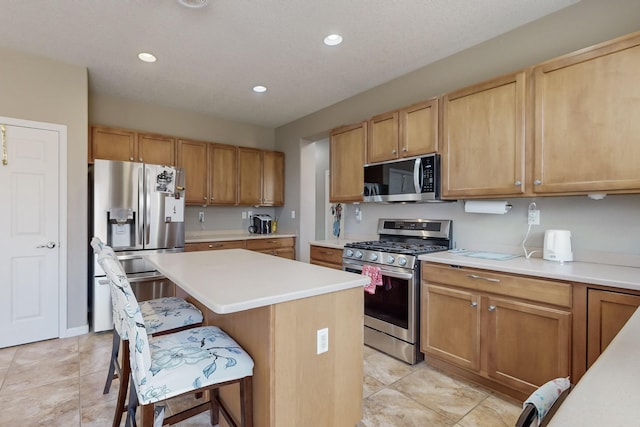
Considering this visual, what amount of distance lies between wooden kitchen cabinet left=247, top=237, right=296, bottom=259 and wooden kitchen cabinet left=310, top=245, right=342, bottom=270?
1.00 m

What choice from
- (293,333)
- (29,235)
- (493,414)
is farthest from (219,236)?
(493,414)

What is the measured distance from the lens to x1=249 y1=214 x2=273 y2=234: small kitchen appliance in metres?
5.01

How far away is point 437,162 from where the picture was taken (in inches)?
108

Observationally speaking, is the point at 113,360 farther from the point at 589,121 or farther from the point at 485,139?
the point at 589,121

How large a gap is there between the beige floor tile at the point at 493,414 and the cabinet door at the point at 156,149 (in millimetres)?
3989

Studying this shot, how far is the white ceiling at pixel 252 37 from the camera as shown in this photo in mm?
2250

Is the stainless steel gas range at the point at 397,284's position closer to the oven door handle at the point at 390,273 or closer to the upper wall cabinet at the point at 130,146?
the oven door handle at the point at 390,273

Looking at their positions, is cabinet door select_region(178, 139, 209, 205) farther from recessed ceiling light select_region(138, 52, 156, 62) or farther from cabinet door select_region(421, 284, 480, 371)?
cabinet door select_region(421, 284, 480, 371)

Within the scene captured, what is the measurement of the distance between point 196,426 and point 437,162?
2531mm

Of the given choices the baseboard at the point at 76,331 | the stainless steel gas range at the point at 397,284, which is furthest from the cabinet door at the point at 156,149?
the stainless steel gas range at the point at 397,284

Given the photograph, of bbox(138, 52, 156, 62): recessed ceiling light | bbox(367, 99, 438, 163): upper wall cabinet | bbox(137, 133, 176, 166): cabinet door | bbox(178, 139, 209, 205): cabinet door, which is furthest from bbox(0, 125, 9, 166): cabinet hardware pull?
bbox(367, 99, 438, 163): upper wall cabinet

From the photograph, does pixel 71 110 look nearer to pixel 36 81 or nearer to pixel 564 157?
pixel 36 81

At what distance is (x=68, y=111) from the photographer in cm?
314

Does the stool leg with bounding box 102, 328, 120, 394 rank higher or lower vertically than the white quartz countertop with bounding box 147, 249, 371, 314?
lower
